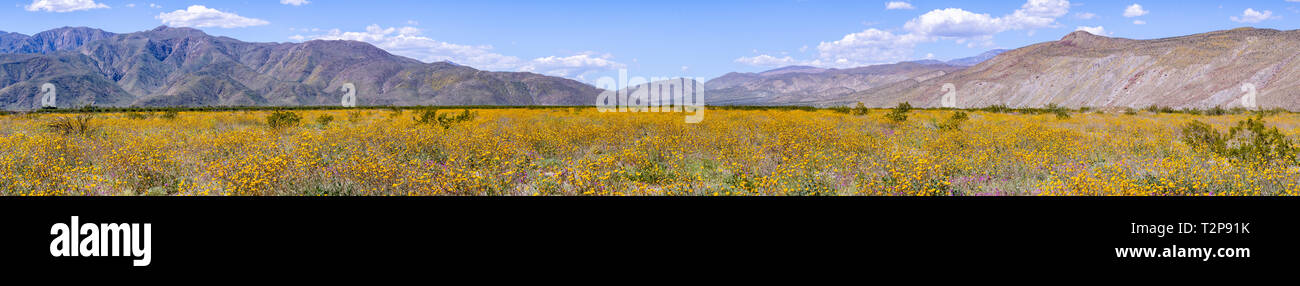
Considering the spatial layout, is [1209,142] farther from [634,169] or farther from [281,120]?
[281,120]

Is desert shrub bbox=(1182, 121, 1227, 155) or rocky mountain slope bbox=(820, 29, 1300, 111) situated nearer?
desert shrub bbox=(1182, 121, 1227, 155)

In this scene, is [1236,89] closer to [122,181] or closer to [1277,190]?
[1277,190]

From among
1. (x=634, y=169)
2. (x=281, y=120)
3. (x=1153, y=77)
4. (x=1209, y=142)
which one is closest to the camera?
(x=634, y=169)

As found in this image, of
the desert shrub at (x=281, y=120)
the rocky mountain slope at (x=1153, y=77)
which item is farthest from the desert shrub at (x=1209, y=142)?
the rocky mountain slope at (x=1153, y=77)

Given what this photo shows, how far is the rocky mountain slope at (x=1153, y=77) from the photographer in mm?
83562

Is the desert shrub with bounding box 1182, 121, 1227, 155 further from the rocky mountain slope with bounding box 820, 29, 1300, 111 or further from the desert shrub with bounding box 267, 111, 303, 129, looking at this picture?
the rocky mountain slope with bounding box 820, 29, 1300, 111

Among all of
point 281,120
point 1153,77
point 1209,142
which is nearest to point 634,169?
point 1209,142

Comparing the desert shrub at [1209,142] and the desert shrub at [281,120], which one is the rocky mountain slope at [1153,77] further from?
the desert shrub at [281,120]

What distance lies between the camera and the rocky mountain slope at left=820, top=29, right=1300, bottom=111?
83.6 metres

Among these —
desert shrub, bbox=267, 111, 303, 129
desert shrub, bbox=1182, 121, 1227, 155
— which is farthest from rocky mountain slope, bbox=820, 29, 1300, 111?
desert shrub, bbox=267, 111, 303, 129

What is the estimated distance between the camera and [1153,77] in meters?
105

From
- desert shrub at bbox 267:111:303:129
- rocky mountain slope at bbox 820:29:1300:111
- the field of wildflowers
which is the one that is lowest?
the field of wildflowers
